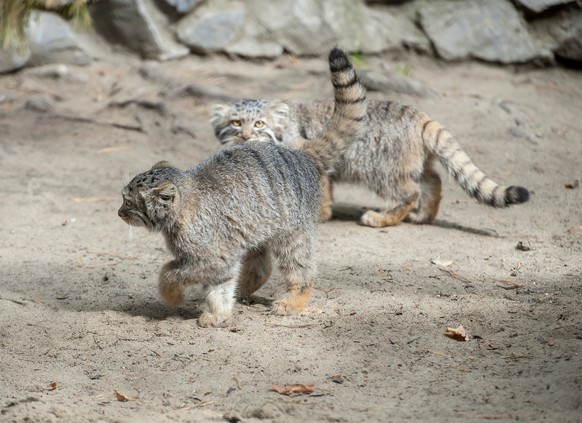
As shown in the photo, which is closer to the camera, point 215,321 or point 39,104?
point 215,321

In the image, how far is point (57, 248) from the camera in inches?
288

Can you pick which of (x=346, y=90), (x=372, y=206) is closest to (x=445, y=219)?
(x=372, y=206)

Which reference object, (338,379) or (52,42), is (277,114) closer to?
(338,379)

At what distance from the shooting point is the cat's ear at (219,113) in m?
8.30

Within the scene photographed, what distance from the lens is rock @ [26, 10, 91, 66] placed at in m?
11.4

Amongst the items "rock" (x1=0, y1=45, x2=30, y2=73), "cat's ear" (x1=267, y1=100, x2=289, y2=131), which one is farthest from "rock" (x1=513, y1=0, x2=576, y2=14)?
"rock" (x1=0, y1=45, x2=30, y2=73)

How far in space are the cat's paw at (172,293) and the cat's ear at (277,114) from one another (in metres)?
2.95

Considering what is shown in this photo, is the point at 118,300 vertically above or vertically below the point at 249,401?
below

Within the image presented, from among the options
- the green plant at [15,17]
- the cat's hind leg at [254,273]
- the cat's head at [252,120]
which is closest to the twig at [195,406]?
the cat's hind leg at [254,273]

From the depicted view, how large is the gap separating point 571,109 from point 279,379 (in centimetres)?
774

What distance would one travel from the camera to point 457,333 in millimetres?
5289

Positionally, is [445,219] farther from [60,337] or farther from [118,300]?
[60,337]

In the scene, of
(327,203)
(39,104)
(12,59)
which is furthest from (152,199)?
(12,59)

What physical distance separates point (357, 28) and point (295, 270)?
280 inches
